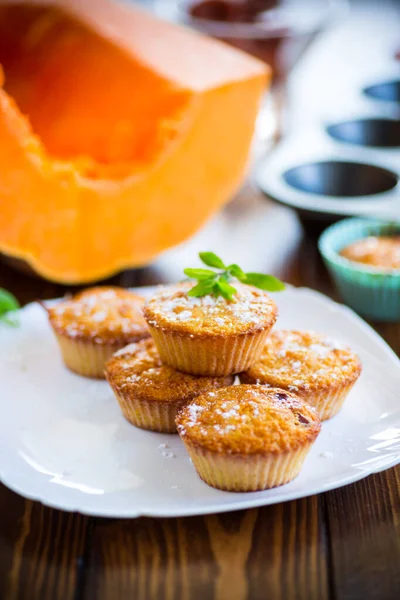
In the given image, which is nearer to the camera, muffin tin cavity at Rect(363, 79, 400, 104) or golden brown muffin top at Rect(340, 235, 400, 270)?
golden brown muffin top at Rect(340, 235, 400, 270)

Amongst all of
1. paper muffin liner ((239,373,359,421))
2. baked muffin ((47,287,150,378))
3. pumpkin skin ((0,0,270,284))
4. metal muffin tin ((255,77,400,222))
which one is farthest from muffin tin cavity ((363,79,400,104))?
paper muffin liner ((239,373,359,421))

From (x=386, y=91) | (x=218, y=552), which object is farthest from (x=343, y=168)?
(x=218, y=552)

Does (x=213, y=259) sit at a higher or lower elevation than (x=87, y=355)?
higher

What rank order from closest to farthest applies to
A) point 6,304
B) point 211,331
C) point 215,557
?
point 215,557
point 211,331
point 6,304

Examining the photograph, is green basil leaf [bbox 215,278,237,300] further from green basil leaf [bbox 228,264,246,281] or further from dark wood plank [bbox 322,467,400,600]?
dark wood plank [bbox 322,467,400,600]

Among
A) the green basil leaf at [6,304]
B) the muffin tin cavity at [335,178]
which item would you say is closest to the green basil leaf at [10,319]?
the green basil leaf at [6,304]

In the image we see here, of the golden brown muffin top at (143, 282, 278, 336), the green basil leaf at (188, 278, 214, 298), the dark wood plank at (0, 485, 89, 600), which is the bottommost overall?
the dark wood plank at (0, 485, 89, 600)

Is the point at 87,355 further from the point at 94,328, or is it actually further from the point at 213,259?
the point at 213,259
